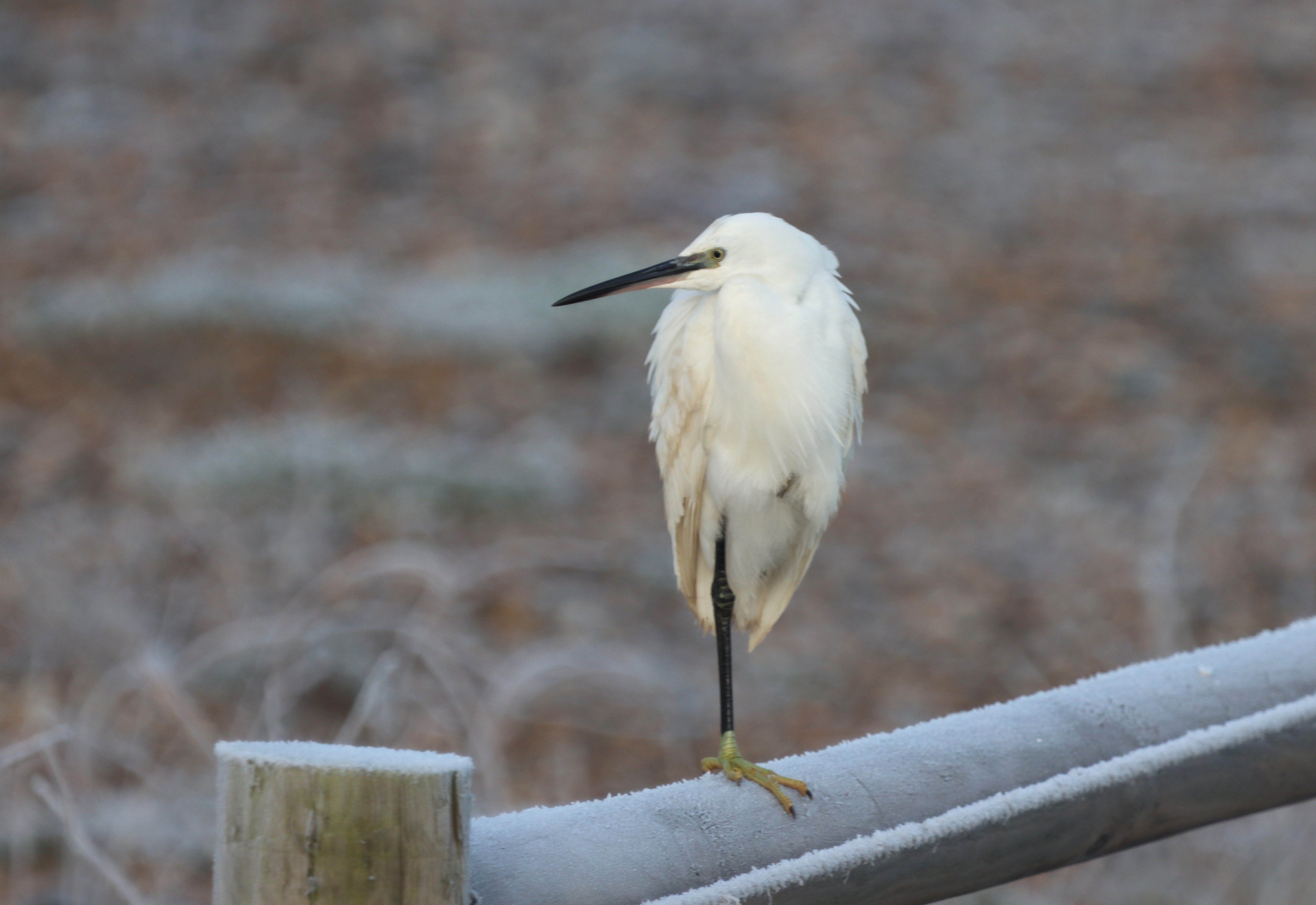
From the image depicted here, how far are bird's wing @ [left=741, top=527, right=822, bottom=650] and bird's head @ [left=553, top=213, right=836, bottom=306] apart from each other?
0.28 meters

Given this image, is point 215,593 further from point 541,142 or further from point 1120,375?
point 1120,375

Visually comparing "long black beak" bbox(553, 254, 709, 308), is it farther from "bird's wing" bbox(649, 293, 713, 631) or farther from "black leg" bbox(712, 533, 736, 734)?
"black leg" bbox(712, 533, 736, 734)

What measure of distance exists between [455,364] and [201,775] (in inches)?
60.6

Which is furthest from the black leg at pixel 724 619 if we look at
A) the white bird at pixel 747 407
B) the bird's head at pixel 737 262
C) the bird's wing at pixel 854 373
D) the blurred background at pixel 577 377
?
the blurred background at pixel 577 377

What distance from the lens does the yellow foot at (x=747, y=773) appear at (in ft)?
2.74

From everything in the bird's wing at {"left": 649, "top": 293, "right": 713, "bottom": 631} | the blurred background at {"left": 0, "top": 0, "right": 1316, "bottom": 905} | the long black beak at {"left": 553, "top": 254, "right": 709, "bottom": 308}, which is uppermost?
the long black beak at {"left": 553, "top": 254, "right": 709, "bottom": 308}

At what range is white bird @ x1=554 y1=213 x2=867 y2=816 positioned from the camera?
1.08 metres

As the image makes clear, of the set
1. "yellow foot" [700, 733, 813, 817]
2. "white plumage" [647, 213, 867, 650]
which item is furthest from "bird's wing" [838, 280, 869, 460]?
"yellow foot" [700, 733, 813, 817]

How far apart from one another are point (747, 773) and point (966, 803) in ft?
0.50

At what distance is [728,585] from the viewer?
4.14 feet

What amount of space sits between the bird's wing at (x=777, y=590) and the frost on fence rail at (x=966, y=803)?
0.35m

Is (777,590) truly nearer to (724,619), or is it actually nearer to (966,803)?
(724,619)

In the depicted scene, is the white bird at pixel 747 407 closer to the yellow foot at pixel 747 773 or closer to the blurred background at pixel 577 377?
the yellow foot at pixel 747 773

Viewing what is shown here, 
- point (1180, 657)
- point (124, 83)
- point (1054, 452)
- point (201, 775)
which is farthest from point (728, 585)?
point (124, 83)
